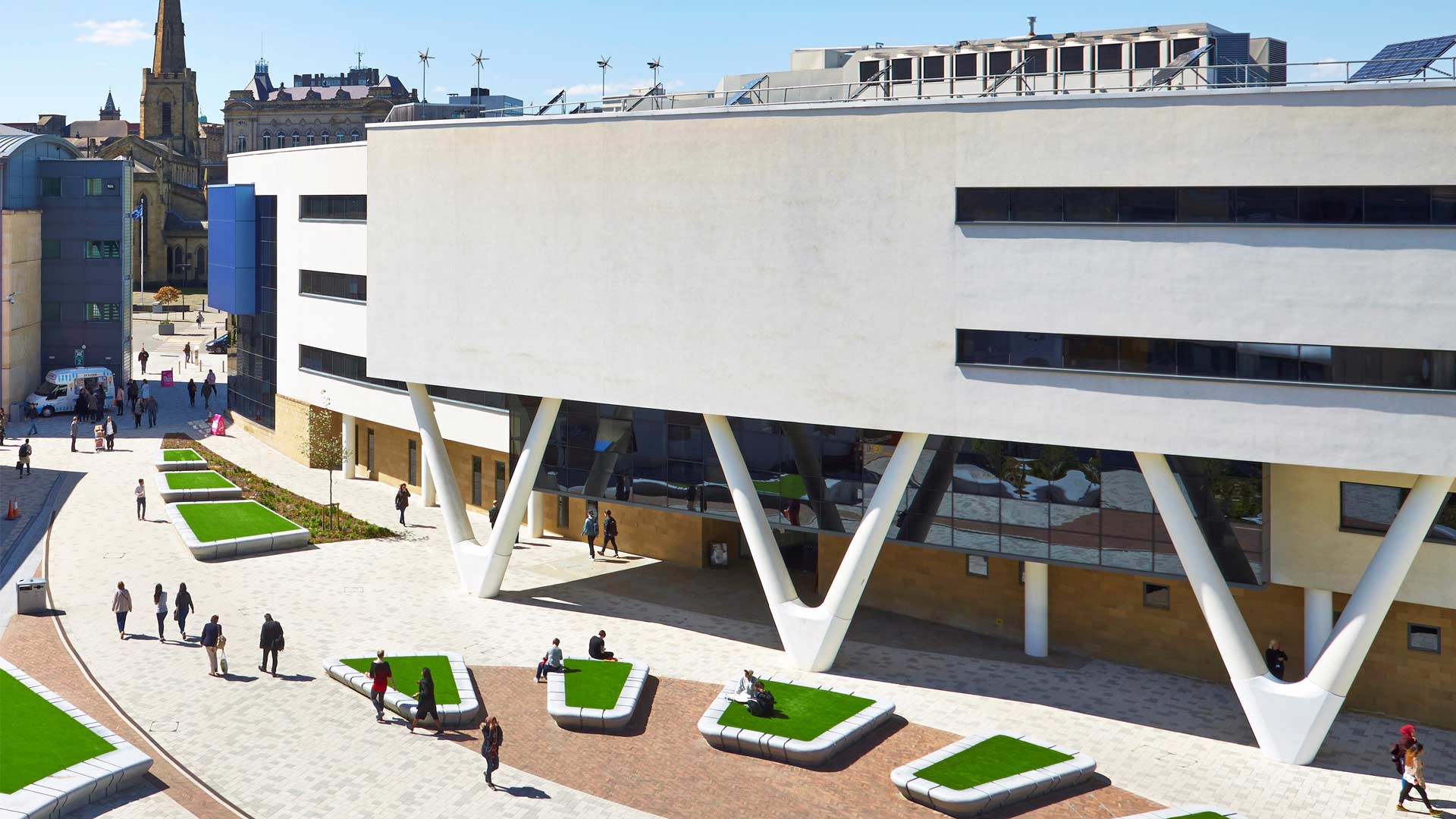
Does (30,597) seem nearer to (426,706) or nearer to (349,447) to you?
(426,706)

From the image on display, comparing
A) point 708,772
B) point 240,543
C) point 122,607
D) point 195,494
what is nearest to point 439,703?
point 708,772

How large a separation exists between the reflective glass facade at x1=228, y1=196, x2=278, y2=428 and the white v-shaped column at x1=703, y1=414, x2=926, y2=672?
34.7 metres

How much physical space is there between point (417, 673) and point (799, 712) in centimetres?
940

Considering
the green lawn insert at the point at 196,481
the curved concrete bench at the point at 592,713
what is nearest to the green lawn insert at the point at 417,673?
the curved concrete bench at the point at 592,713

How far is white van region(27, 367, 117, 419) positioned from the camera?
70.4 meters

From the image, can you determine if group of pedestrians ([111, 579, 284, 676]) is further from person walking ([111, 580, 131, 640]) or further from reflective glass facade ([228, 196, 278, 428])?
reflective glass facade ([228, 196, 278, 428])

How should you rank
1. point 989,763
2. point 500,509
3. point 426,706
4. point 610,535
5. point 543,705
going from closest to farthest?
point 989,763 → point 426,706 → point 543,705 → point 500,509 → point 610,535

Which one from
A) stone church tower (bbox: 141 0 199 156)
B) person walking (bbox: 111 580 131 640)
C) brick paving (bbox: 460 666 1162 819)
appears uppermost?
stone church tower (bbox: 141 0 199 156)

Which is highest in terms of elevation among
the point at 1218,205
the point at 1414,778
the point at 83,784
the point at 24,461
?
the point at 1218,205

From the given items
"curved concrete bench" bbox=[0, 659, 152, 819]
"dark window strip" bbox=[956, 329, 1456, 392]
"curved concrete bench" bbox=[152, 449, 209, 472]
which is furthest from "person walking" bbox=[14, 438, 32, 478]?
"dark window strip" bbox=[956, 329, 1456, 392]

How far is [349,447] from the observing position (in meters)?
57.3

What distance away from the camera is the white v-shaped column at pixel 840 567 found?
106 feet

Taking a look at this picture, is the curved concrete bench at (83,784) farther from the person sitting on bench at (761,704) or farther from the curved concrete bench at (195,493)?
the curved concrete bench at (195,493)

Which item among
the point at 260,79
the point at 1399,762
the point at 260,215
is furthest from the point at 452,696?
the point at 260,79
